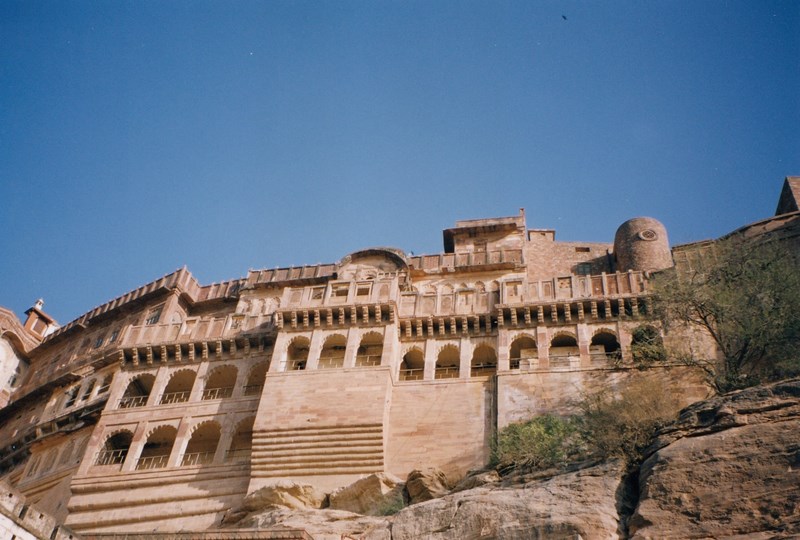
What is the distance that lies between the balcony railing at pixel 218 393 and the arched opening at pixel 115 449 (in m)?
2.98

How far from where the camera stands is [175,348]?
33.9 m

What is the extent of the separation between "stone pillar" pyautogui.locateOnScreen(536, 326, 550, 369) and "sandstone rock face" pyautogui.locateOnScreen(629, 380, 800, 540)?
9890 millimetres


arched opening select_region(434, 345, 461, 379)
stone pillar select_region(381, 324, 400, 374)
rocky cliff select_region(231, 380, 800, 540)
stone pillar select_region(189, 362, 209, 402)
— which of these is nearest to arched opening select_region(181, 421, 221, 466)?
stone pillar select_region(189, 362, 209, 402)

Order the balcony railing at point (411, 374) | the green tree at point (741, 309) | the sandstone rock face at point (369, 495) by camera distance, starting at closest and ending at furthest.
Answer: the green tree at point (741, 309) → the sandstone rock face at point (369, 495) → the balcony railing at point (411, 374)

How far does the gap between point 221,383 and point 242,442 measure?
3150 millimetres

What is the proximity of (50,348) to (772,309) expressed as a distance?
112 feet

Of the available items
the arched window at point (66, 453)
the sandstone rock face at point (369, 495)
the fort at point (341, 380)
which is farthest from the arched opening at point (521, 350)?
the arched window at point (66, 453)

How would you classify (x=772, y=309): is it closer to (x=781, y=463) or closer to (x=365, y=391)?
(x=781, y=463)

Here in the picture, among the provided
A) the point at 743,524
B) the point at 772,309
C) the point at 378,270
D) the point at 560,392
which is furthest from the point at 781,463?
the point at 378,270

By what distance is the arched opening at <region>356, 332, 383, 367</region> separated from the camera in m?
31.6

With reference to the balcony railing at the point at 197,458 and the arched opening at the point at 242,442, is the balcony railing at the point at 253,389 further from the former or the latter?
the balcony railing at the point at 197,458

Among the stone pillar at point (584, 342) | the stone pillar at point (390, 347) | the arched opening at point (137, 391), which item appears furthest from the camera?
the arched opening at point (137, 391)

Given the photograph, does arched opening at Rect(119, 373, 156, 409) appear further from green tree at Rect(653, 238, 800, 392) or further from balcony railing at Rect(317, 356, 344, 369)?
green tree at Rect(653, 238, 800, 392)

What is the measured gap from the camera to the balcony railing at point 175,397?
33.8m
